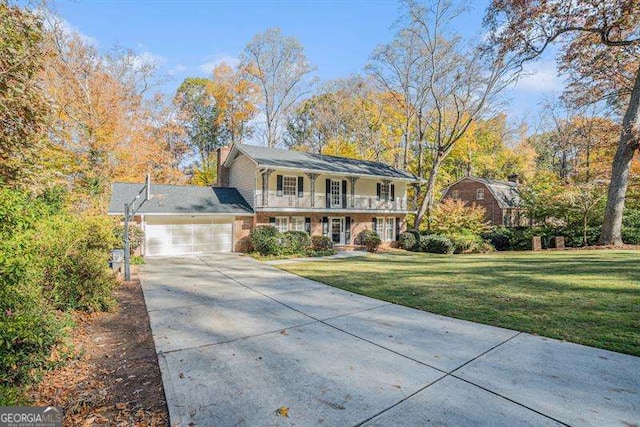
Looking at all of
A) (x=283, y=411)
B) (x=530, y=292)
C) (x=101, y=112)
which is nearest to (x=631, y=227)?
(x=530, y=292)

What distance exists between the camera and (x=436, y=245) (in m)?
19.1

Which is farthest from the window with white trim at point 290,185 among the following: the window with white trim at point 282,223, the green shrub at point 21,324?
the green shrub at point 21,324

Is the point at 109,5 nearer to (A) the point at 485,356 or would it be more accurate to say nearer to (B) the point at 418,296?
(B) the point at 418,296

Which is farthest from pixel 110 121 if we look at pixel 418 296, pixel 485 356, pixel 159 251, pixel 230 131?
pixel 485 356

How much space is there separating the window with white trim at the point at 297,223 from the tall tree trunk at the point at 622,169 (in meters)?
16.8

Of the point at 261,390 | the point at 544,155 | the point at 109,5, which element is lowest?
the point at 261,390

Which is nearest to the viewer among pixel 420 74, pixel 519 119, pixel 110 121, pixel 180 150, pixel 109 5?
pixel 109 5

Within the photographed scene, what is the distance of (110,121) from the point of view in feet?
63.3

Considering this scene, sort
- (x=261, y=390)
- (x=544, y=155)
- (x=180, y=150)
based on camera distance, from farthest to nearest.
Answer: (x=544, y=155) < (x=180, y=150) < (x=261, y=390)

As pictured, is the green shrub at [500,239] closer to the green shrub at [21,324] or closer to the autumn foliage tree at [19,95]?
the green shrub at [21,324]

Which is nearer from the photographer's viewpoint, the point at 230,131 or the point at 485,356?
the point at 485,356

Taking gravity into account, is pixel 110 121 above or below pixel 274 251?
above

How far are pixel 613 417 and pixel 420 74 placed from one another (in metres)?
24.1

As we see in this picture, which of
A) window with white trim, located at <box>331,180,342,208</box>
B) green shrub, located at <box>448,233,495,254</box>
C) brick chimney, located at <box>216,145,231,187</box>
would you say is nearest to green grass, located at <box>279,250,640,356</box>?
green shrub, located at <box>448,233,495,254</box>
